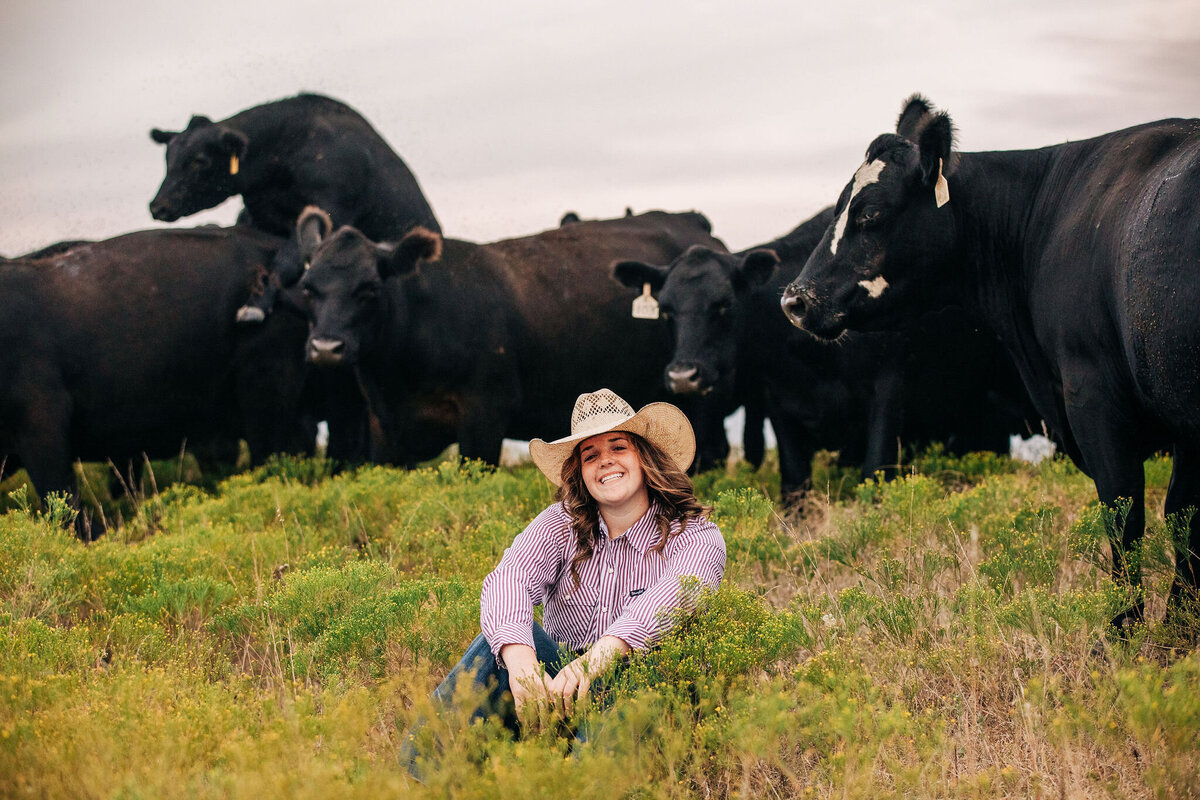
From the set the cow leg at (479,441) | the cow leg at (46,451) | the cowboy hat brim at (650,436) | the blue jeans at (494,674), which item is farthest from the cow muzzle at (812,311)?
the cow leg at (46,451)

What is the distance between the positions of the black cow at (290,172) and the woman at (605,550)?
23.8ft

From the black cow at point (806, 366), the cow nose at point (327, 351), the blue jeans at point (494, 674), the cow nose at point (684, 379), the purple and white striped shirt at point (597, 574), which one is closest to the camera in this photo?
the blue jeans at point (494, 674)

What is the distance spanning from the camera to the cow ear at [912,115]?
6.27 metres

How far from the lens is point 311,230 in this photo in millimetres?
9938

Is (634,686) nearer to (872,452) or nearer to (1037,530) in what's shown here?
(1037,530)

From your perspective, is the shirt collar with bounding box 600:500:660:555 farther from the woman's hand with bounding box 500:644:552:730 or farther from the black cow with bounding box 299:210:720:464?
the black cow with bounding box 299:210:720:464

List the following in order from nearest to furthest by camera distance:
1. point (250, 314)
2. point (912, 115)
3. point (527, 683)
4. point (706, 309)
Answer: point (527, 683)
point (912, 115)
point (706, 309)
point (250, 314)

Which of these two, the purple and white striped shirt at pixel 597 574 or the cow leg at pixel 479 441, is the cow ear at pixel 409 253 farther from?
the purple and white striped shirt at pixel 597 574

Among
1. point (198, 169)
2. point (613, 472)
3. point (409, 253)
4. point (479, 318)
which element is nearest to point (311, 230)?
point (409, 253)

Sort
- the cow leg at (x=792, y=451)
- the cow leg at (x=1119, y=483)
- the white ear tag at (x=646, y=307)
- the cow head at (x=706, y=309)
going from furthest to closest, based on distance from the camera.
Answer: the white ear tag at (x=646, y=307) → the cow leg at (x=792, y=451) → the cow head at (x=706, y=309) → the cow leg at (x=1119, y=483)

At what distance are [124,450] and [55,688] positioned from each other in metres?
5.92

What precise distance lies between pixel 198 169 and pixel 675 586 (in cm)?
848

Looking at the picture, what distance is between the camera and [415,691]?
3.42m

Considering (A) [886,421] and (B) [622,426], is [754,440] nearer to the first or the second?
(A) [886,421]
